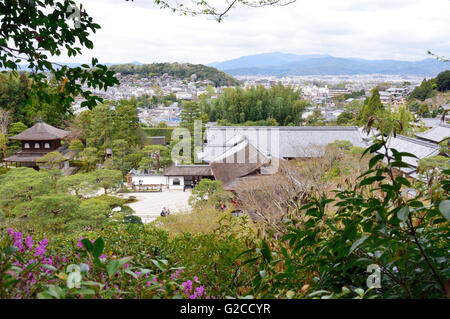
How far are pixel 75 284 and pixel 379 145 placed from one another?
51 cm

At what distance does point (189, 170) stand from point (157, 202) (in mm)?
1976

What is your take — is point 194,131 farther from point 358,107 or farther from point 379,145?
point 379,145

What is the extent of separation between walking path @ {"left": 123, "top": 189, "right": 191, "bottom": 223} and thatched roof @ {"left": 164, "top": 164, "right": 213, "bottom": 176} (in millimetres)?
674

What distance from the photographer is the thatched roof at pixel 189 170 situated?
518 inches

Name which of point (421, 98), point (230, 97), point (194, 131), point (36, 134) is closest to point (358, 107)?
point (421, 98)

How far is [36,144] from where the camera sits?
13422 mm

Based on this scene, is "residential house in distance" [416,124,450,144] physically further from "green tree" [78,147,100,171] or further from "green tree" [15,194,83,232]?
"green tree" [78,147,100,171]

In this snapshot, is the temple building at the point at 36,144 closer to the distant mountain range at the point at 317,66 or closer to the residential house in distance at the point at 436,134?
the residential house in distance at the point at 436,134

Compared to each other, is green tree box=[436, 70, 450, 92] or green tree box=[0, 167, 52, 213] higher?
green tree box=[436, 70, 450, 92]

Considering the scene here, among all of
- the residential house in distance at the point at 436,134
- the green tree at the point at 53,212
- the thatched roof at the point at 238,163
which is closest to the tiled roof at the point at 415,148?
the residential house in distance at the point at 436,134

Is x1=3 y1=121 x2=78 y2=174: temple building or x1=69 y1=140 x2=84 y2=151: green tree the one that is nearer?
x1=3 y1=121 x2=78 y2=174: temple building

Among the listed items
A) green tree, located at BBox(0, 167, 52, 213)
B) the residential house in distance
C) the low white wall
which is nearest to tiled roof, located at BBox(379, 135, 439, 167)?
the residential house in distance

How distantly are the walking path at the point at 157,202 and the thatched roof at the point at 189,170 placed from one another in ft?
2.21

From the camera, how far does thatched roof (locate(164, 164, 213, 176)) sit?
13164 mm
